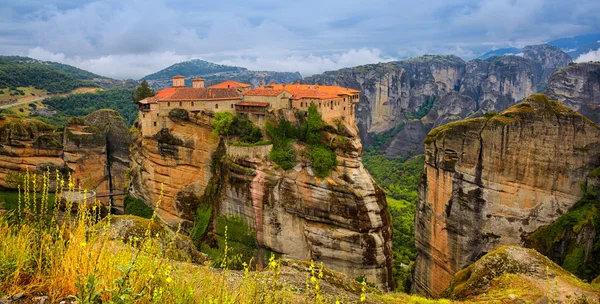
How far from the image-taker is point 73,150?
4038 centimetres

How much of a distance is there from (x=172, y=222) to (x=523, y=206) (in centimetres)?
2813

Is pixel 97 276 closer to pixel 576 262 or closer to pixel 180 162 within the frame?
pixel 576 262

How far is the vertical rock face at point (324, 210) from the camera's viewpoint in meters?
30.2

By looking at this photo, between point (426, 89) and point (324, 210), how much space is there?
97.2 meters

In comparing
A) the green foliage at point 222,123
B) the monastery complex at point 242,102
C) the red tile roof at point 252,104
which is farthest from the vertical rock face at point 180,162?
the red tile roof at point 252,104

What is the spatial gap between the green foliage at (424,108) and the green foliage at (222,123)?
83.1 metres

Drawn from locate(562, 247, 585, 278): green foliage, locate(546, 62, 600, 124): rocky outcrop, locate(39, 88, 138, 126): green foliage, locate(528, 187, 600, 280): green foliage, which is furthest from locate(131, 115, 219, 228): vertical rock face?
locate(546, 62, 600, 124): rocky outcrop

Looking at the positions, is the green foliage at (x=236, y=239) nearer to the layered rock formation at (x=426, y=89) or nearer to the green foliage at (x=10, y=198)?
the green foliage at (x=10, y=198)

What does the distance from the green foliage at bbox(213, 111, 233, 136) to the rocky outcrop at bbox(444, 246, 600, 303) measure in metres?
25.1

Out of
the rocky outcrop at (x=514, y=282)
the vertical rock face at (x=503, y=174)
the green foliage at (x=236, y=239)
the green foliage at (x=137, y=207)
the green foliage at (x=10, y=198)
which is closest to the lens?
the rocky outcrop at (x=514, y=282)

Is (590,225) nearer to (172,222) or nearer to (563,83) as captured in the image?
(172,222)

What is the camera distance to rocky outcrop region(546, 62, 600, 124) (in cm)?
5919

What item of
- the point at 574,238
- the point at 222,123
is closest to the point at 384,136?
the point at 222,123

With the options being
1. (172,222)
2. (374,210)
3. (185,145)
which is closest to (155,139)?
(185,145)
